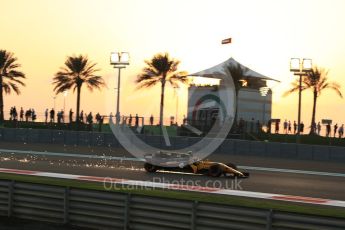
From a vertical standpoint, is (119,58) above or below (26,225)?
above

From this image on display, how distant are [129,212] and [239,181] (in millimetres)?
9193

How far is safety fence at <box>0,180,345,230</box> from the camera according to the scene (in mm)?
8169

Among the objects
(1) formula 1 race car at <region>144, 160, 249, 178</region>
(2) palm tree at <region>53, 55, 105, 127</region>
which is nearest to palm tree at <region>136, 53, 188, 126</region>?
(2) palm tree at <region>53, 55, 105, 127</region>

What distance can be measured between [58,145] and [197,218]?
2902cm

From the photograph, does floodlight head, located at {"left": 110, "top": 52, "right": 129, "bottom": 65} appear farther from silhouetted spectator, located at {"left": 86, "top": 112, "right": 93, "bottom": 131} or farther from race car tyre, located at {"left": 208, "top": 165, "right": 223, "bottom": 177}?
race car tyre, located at {"left": 208, "top": 165, "right": 223, "bottom": 177}

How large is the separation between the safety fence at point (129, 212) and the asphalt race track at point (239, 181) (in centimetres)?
678

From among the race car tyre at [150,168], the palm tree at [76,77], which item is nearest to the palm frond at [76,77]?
the palm tree at [76,77]

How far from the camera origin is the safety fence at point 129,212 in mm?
8169

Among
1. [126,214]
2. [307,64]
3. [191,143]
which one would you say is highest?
[307,64]

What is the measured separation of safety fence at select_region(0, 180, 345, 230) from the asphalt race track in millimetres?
6783

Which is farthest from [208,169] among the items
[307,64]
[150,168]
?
[307,64]

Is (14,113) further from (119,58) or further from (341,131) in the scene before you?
(341,131)

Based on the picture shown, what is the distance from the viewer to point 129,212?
30.8 ft

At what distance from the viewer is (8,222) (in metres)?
10.2
